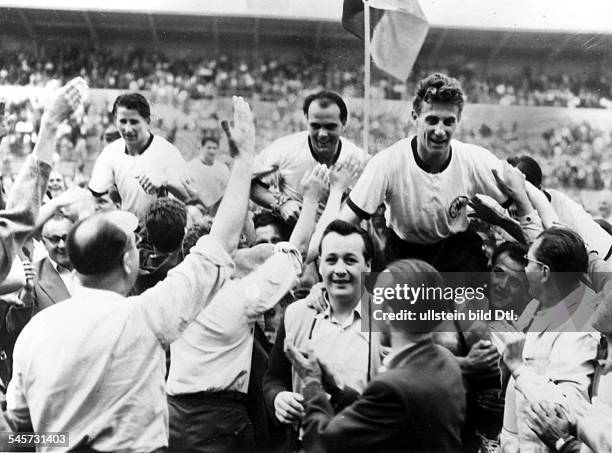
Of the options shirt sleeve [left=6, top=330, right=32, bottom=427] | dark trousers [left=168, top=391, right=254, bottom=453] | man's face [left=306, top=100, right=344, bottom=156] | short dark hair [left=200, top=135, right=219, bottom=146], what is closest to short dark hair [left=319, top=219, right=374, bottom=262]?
man's face [left=306, top=100, right=344, bottom=156]

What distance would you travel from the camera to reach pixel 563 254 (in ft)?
12.4

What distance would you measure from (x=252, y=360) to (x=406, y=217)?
111 centimetres

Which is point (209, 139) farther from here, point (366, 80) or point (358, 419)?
point (358, 419)

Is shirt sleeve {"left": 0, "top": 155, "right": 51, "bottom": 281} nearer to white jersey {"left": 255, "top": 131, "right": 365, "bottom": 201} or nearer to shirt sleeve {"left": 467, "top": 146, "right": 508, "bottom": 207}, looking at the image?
white jersey {"left": 255, "top": 131, "right": 365, "bottom": 201}

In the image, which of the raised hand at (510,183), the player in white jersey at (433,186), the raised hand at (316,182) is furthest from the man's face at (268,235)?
the raised hand at (510,183)

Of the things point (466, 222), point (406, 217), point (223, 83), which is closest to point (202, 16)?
point (223, 83)

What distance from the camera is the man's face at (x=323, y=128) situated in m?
3.86

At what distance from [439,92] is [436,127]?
0.62 feet

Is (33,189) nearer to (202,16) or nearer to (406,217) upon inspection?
(202,16)

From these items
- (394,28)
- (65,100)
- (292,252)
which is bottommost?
(292,252)

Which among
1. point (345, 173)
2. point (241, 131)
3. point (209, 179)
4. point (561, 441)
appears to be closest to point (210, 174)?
point (209, 179)

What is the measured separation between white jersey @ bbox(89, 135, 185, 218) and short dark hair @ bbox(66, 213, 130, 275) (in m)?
0.67

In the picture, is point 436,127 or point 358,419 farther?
point 436,127

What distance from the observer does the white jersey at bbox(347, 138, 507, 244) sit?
12.5 ft
